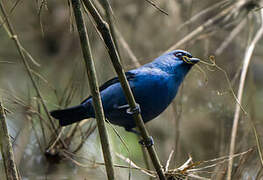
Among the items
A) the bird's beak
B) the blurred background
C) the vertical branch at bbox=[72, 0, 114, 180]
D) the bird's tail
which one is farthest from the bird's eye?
the vertical branch at bbox=[72, 0, 114, 180]

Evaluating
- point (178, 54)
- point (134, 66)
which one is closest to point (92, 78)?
point (178, 54)

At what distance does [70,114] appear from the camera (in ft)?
13.2

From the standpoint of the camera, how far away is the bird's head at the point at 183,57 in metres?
4.03

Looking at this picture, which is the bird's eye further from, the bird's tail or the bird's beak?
the bird's tail

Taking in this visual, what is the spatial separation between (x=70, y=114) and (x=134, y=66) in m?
1.10

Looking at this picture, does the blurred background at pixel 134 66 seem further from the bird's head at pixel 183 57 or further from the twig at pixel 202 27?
the bird's head at pixel 183 57

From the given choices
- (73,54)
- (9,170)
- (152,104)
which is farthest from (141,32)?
(9,170)

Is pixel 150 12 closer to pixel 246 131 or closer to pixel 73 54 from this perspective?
pixel 73 54

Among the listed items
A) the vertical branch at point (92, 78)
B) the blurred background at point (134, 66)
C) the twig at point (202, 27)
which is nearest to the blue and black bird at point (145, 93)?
the blurred background at point (134, 66)

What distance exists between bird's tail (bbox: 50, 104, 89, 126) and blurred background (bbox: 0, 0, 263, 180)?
5.6 inches

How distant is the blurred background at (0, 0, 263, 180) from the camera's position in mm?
4314

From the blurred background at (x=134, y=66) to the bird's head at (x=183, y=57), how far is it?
0.59 feet

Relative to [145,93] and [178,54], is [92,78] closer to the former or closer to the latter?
[145,93]

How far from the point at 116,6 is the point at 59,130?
8.73 feet
